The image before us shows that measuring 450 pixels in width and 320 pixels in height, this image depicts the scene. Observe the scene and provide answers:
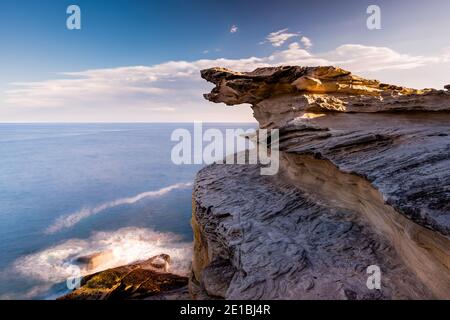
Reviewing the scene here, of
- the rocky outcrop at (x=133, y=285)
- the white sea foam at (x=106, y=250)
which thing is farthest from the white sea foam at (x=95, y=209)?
the rocky outcrop at (x=133, y=285)

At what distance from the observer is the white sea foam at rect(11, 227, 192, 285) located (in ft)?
94.3

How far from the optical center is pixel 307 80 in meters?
13.8

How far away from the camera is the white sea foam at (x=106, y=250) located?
28.7 metres

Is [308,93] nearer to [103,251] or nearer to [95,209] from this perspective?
[103,251]

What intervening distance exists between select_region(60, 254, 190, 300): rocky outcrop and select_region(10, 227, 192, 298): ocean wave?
282 cm

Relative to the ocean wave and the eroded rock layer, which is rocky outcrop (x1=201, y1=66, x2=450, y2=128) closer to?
the eroded rock layer

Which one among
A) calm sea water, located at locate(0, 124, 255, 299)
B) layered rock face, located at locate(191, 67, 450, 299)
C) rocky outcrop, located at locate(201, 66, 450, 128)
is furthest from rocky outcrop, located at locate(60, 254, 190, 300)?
rocky outcrop, located at locate(201, 66, 450, 128)

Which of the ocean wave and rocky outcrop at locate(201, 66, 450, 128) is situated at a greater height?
rocky outcrop at locate(201, 66, 450, 128)

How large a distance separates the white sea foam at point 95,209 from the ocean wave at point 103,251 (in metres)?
7.76

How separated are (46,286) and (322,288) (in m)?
29.2

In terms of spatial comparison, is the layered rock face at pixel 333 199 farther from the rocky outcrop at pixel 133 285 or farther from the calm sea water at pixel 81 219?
the calm sea water at pixel 81 219

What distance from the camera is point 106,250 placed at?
33.0 metres

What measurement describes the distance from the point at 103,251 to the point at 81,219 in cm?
1787

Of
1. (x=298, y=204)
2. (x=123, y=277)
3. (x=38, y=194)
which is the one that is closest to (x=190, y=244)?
(x=123, y=277)
